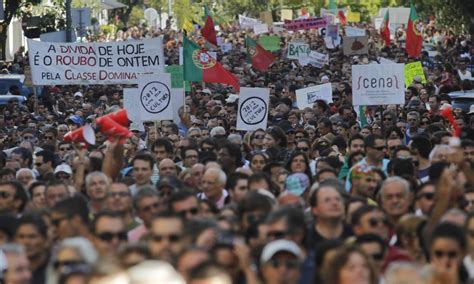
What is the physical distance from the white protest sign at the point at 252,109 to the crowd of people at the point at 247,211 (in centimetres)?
95

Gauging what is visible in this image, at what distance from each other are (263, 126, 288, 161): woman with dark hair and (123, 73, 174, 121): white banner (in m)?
2.78

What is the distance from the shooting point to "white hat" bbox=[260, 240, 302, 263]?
9.61 metres

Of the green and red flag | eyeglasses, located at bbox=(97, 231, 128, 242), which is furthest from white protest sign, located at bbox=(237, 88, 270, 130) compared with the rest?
the green and red flag

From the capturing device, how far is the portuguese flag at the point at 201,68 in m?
26.1

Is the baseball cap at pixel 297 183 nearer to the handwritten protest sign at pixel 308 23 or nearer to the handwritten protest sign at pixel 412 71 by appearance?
the handwritten protest sign at pixel 412 71

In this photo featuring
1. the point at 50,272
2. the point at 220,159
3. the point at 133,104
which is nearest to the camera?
the point at 50,272

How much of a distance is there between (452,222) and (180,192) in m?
1.92

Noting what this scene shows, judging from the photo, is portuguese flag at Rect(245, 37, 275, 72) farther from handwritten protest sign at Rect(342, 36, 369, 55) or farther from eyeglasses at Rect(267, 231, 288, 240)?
eyeglasses at Rect(267, 231, 288, 240)

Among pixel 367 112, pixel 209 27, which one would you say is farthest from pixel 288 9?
pixel 367 112

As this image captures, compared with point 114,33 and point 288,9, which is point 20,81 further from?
point 288,9

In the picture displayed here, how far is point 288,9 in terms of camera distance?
98750 mm

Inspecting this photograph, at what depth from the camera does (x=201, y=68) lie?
85.9 ft

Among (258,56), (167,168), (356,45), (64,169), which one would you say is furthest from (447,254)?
(356,45)

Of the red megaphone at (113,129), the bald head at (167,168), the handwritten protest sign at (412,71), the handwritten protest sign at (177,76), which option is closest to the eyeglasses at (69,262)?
the red megaphone at (113,129)
